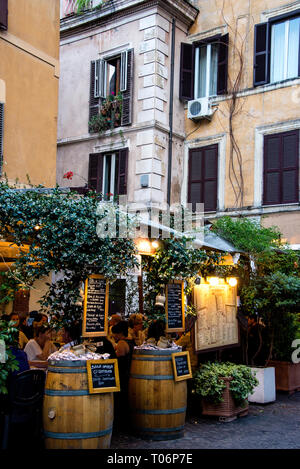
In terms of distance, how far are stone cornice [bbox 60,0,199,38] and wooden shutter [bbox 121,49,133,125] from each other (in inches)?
50.1

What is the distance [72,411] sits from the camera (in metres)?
5.41

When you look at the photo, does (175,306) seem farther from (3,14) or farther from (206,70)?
(206,70)

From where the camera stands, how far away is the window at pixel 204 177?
1542cm

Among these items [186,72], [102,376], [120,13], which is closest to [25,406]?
[102,376]

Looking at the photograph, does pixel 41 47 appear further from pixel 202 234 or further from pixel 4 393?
pixel 4 393

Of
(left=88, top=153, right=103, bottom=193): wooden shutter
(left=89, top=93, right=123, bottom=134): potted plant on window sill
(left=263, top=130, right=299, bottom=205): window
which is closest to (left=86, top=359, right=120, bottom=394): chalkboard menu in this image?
(left=263, top=130, right=299, bottom=205): window

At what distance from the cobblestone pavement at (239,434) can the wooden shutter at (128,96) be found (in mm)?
9764

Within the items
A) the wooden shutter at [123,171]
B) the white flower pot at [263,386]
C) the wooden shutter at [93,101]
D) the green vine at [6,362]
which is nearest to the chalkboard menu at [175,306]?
the white flower pot at [263,386]

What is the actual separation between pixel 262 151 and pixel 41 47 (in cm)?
631

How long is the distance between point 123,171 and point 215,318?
833cm

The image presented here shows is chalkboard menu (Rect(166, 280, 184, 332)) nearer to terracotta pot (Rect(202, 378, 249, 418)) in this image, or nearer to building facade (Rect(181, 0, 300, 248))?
terracotta pot (Rect(202, 378, 249, 418))

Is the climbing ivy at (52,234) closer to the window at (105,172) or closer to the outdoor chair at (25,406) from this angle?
the outdoor chair at (25,406)

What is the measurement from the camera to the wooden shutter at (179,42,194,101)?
52.6 feet

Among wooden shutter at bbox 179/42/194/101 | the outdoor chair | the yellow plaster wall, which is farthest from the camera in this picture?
wooden shutter at bbox 179/42/194/101
